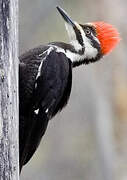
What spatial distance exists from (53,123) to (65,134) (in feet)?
1.19

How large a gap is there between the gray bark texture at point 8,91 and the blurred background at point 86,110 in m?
5.16

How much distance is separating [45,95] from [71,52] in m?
0.58

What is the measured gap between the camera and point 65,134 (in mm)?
12484

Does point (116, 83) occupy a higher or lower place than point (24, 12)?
lower

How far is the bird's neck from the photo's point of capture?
5967 mm

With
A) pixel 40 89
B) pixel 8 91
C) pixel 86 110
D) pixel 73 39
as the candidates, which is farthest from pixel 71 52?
pixel 86 110

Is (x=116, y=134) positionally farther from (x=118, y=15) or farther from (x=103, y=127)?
(x=118, y=15)

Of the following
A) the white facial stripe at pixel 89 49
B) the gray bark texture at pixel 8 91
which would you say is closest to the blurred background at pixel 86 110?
the white facial stripe at pixel 89 49

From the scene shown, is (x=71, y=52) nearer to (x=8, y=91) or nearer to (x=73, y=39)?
(x=73, y=39)

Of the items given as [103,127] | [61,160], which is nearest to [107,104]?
[103,127]

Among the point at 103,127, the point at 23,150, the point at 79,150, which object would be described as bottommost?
the point at 79,150

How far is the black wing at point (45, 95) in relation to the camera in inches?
223

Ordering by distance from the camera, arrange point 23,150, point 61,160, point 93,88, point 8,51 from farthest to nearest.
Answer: point 61,160, point 93,88, point 23,150, point 8,51

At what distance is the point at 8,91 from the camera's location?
4.93 meters
